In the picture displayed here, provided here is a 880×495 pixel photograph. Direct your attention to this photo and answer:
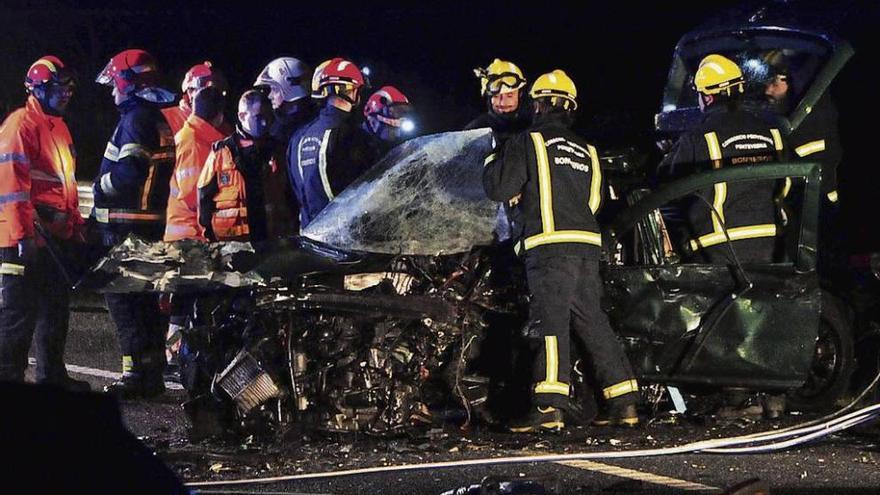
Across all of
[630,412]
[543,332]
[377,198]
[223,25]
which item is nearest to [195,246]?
[377,198]

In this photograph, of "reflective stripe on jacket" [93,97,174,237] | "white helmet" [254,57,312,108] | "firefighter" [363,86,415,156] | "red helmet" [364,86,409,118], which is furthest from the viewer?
"red helmet" [364,86,409,118]

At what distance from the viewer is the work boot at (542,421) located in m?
7.20

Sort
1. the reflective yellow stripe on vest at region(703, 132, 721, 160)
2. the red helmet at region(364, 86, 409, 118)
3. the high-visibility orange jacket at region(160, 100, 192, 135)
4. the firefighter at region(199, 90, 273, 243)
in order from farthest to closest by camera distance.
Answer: the red helmet at region(364, 86, 409, 118), the high-visibility orange jacket at region(160, 100, 192, 135), the firefighter at region(199, 90, 273, 243), the reflective yellow stripe on vest at region(703, 132, 721, 160)

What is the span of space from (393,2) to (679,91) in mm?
11414

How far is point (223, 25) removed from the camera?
2011cm

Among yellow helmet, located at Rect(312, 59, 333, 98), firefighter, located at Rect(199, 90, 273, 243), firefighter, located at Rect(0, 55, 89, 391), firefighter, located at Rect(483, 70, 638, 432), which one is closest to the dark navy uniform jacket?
yellow helmet, located at Rect(312, 59, 333, 98)

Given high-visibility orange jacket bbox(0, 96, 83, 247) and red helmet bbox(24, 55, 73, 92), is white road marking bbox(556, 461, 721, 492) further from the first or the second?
red helmet bbox(24, 55, 73, 92)

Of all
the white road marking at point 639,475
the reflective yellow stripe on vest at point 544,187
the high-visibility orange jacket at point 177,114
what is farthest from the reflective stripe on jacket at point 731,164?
the high-visibility orange jacket at point 177,114

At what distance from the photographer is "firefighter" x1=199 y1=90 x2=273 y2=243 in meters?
10.1

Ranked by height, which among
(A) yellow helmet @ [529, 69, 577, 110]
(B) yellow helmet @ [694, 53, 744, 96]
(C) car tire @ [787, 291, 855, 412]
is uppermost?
(B) yellow helmet @ [694, 53, 744, 96]

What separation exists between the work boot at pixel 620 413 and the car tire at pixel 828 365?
1.21 metres

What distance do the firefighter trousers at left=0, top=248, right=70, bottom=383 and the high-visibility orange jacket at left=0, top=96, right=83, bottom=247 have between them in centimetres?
19

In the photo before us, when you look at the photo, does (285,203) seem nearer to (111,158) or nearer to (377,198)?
(111,158)

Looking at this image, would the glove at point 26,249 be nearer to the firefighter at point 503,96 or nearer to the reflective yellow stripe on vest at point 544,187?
the firefighter at point 503,96
